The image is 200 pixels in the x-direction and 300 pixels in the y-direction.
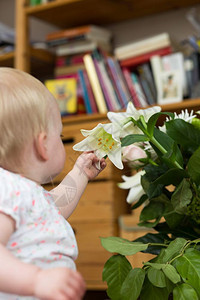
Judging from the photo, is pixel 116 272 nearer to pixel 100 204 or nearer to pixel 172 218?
pixel 172 218

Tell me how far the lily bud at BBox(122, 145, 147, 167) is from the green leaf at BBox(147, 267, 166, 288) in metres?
0.19

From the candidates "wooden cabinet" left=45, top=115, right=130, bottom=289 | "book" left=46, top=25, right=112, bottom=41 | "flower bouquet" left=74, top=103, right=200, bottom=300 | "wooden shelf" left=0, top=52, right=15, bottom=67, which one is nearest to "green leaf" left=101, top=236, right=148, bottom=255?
"flower bouquet" left=74, top=103, right=200, bottom=300

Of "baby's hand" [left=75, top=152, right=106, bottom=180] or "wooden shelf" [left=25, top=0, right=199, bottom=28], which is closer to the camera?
"baby's hand" [left=75, top=152, right=106, bottom=180]

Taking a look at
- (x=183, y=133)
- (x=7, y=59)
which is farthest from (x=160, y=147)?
(x=7, y=59)

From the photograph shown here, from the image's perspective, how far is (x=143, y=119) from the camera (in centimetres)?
66

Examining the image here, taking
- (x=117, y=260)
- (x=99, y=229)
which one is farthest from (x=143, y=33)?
(x=117, y=260)

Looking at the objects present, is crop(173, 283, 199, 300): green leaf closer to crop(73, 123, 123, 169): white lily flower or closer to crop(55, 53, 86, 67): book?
crop(73, 123, 123, 169): white lily flower

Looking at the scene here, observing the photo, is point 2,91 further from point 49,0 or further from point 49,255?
point 49,0

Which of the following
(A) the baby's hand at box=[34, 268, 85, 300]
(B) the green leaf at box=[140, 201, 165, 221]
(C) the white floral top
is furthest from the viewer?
(B) the green leaf at box=[140, 201, 165, 221]

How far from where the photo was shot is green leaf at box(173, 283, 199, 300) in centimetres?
54

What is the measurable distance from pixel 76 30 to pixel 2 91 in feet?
5.35

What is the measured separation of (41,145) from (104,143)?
14 cm

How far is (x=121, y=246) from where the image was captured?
2.04 feet

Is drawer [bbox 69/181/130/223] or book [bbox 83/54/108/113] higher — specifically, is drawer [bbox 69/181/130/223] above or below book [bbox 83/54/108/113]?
below
